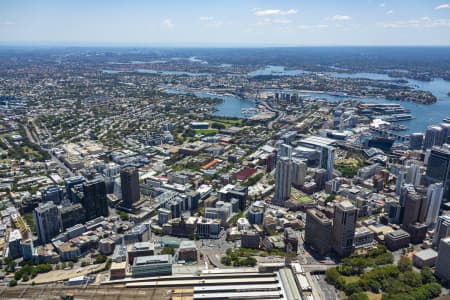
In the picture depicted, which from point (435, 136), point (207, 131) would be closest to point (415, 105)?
point (435, 136)

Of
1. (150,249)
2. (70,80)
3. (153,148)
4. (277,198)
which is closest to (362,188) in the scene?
(277,198)

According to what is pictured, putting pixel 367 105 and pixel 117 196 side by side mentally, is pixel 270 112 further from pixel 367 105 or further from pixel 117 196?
pixel 117 196

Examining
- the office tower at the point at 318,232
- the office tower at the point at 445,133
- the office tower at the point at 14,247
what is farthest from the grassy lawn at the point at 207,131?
the office tower at the point at 14,247

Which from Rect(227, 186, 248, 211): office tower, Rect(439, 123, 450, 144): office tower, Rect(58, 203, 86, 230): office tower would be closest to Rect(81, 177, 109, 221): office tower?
Rect(58, 203, 86, 230): office tower

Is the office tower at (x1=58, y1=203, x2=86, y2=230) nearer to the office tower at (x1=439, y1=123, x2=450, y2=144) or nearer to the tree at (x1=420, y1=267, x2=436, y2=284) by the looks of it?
the tree at (x1=420, y1=267, x2=436, y2=284)

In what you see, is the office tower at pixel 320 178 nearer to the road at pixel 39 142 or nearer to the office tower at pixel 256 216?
the office tower at pixel 256 216

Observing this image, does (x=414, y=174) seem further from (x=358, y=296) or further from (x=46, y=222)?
(x=46, y=222)
